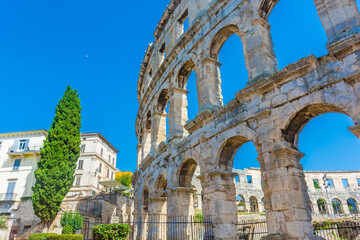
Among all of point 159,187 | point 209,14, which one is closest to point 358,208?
point 159,187

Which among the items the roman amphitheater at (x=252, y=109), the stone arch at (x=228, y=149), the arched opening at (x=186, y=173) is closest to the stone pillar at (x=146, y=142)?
the roman amphitheater at (x=252, y=109)

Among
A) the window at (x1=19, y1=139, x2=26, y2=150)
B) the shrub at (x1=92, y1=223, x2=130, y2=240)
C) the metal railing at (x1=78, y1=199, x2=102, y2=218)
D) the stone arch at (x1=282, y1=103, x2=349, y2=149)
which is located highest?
the window at (x1=19, y1=139, x2=26, y2=150)

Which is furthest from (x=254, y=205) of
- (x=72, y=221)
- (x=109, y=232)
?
(x=109, y=232)

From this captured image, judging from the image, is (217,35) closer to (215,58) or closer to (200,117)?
(215,58)

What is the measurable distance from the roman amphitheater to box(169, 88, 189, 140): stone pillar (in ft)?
0.15

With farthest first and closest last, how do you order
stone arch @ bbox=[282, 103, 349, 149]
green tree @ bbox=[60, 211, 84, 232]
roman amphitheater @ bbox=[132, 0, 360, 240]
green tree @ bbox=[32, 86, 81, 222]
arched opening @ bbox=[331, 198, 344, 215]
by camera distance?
arched opening @ bbox=[331, 198, 344, 215]
green tree @ bbox=[32, 86, 81, 222]
green tree @ bbox=[60, 211, 84, 232]
stone arch @ bbox=[282, 103, 349, 149]
roman amphitheater @ bbox=[132, 0, 360, 240]

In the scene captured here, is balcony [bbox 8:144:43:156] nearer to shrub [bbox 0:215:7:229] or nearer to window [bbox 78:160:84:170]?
window [bbox 78:160:84:170]

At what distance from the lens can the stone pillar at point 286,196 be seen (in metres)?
5.50

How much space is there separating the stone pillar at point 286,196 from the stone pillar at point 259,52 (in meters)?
2.42

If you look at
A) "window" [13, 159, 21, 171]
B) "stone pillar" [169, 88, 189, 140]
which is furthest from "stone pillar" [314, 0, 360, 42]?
"window" [13, 159, 21, 171]

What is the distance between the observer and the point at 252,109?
7.05m

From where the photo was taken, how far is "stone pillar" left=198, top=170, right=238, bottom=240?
715 centimetres

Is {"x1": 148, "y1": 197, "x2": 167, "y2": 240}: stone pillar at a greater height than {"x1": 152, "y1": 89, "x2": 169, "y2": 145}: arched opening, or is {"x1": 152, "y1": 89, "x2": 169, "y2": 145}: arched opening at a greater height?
{"x1": 152, "y1": 89, "x2": 169, "y2": 145}: arched opening

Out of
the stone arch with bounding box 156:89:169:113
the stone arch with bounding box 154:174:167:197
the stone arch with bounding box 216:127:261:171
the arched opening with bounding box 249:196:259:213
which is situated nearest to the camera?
the stone arch with bounding box 216:127:261:171
